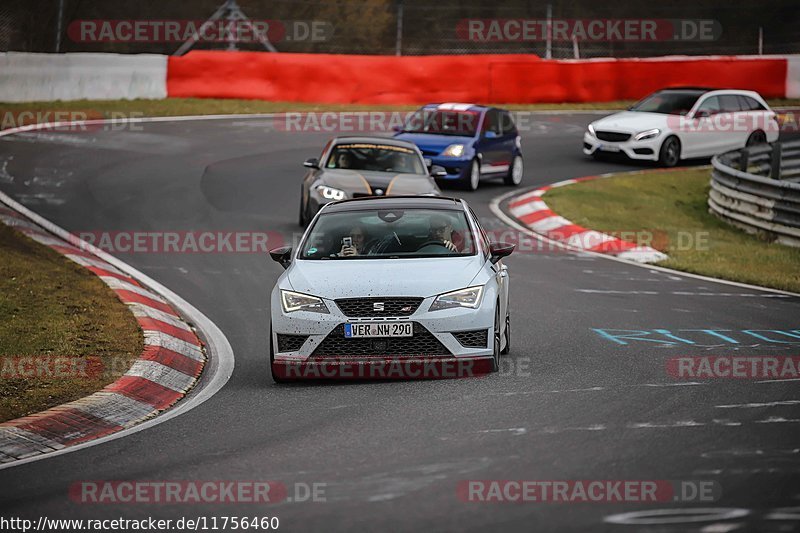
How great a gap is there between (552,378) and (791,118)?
1046 inches

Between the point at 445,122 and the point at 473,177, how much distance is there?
4.32ft

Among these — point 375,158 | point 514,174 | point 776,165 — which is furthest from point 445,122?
point 776,165

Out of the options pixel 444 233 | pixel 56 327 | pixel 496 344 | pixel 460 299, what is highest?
pixel 444 233

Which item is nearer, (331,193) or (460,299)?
(460,299)

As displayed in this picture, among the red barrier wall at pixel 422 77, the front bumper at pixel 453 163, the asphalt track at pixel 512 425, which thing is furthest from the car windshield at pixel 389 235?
the red barrier wall at pixel 422 77

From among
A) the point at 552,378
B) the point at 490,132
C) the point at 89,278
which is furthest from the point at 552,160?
the point at 552,378

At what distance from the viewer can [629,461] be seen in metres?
7.14

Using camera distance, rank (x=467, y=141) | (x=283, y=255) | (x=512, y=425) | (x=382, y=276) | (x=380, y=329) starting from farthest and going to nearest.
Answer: (x=467, y=141)
(x=283, y=255)
(x=382, y=276)
(x=380, y=329)
(x=512, y=425)

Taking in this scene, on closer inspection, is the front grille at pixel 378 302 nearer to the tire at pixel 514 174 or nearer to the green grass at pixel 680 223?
the green grass at pixel 680 223

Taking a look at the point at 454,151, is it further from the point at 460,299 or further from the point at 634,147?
Result: the point at 460,299

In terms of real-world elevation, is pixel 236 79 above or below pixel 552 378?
above

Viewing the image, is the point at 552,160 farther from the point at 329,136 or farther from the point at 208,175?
the point at 208,175

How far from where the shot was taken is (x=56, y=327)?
11.6 meters

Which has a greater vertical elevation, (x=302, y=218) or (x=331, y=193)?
(x=331, y=193)
